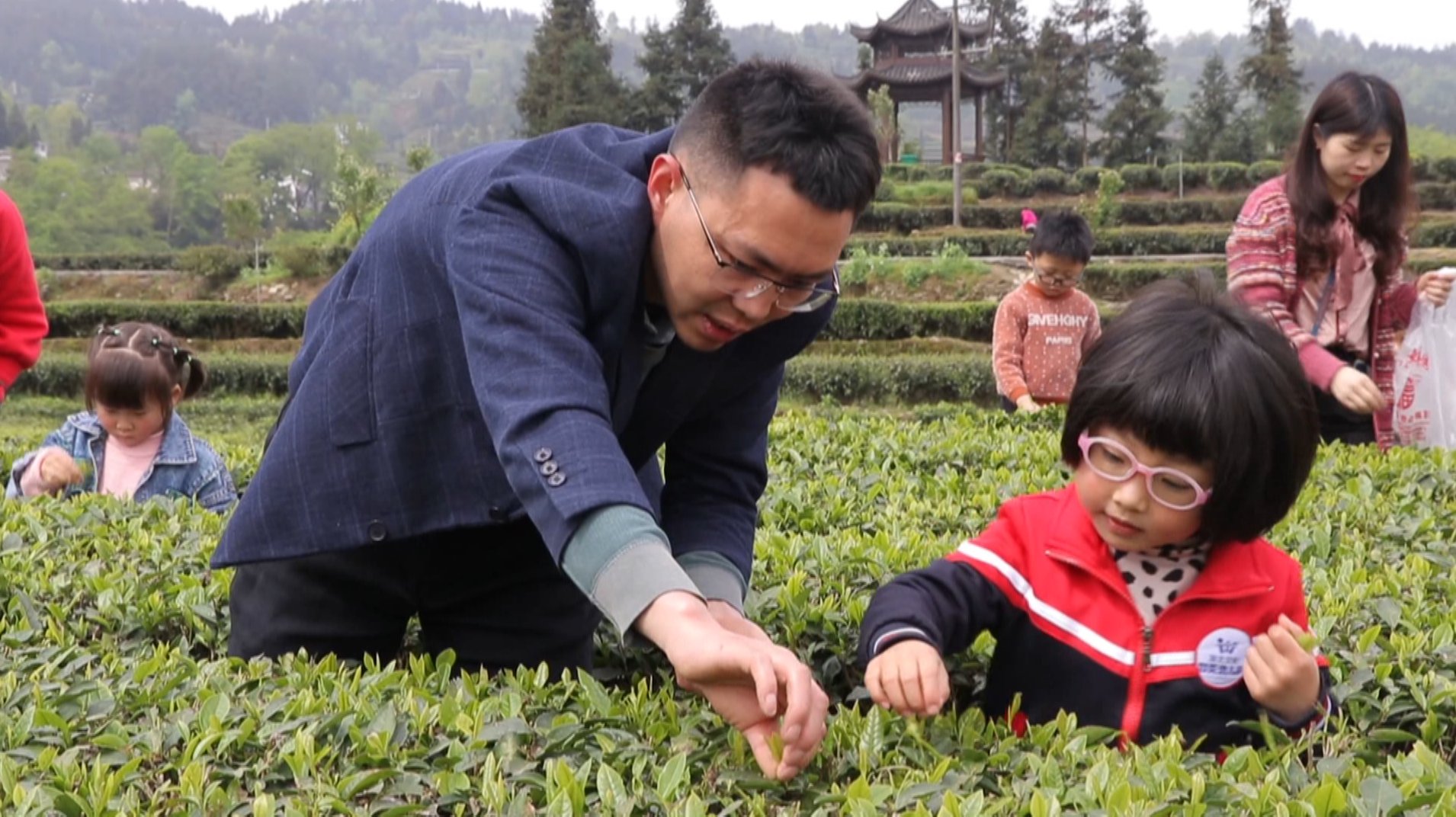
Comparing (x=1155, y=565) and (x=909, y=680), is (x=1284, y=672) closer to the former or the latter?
(x=1155, y=565)

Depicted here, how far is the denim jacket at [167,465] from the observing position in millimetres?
4137

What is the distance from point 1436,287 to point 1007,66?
4126cm

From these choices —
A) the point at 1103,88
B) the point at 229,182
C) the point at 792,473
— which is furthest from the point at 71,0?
the point at 792,473

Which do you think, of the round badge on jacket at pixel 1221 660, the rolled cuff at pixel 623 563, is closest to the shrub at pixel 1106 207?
the round badge on jacket at pixel 1221 660

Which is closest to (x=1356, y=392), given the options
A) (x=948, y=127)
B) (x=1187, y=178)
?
(x=1187, y=178)

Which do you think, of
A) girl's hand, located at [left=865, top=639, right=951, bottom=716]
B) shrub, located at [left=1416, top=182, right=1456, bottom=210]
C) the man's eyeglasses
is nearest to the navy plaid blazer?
the man's eyeglasses

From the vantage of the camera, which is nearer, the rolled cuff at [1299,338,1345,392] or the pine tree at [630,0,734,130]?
the rolled cuff at [1299,338,1345,392]

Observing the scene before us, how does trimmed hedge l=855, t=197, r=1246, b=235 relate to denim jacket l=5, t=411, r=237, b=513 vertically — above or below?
below

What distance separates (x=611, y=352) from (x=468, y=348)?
24 centimetres

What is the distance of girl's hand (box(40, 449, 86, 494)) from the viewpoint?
3.98m

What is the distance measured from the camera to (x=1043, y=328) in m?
5.60

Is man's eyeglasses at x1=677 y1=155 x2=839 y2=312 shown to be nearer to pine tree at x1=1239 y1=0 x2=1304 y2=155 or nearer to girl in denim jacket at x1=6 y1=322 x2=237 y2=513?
girl in denim jacket at x1=6 y1=322 x2=237 y2=513

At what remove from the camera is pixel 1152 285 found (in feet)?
7.04

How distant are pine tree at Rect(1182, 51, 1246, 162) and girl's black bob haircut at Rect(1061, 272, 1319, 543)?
37.8 meters
